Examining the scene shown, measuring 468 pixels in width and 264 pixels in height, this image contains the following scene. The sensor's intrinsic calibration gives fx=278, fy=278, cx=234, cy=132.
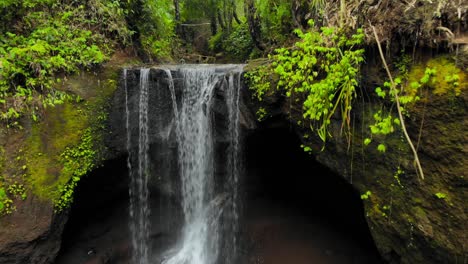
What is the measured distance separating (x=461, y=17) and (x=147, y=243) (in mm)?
6800

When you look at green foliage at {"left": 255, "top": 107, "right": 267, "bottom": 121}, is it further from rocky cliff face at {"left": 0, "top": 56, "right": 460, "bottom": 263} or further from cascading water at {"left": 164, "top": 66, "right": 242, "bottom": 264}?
cascading water at {"left": 164, "top": 66, "right": 242, "bottom": 264}

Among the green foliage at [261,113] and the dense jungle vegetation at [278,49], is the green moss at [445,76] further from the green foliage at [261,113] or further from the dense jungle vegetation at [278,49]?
the green foliage at [261,113]

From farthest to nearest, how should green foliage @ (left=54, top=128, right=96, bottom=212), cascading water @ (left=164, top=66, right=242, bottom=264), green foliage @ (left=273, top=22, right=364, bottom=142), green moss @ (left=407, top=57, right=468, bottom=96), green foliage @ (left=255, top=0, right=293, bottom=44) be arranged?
green foliage @ (left=255, top=0, right=293, bottom=44)
cascading water @ (left=164, top=66, right=242, bottom=264)
green foliage @ (left=54, top=128, right=96, bottom=212)
green foliage @ (left=273, top=22, right=364, bottom=142)
green moss @ (left=407, top=57, right=468, bottom=96)

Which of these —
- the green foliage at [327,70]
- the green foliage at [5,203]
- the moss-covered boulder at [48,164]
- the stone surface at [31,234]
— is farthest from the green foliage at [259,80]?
the green foliage at [5,203]

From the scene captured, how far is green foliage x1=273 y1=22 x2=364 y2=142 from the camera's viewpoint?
371 cm

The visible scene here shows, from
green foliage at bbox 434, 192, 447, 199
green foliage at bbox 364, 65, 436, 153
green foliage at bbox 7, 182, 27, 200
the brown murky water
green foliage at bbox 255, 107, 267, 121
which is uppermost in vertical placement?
green foliage at bbox 364, 65, 436, 153

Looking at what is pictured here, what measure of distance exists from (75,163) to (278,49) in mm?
4258

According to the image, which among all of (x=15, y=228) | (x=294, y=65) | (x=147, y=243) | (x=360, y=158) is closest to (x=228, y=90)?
(x=294, y=65)

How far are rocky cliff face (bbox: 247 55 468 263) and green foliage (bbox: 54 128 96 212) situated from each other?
178 inches

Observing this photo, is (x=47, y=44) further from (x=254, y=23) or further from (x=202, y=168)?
(x=254, y=23)

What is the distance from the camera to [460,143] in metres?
3.19

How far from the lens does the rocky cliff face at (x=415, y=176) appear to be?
3.22 metres

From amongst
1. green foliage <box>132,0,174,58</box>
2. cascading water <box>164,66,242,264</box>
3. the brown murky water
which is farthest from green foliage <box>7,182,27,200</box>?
green foliage <box>132,0,174,58</box>

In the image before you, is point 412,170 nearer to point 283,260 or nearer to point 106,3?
point 283,260
